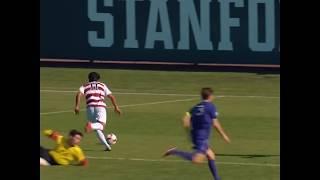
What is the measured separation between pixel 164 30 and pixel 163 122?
632 inches

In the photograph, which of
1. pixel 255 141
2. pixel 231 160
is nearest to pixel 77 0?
pixel 255 141

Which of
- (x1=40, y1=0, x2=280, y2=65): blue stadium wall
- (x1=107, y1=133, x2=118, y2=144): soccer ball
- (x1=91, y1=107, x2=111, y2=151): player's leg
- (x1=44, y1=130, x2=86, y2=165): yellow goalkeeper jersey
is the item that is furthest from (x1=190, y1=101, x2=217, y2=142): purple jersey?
(x1=40, y1=0, x2=280, y2=65): blue stadium wall

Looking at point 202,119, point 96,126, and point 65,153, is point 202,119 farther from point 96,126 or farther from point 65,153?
point 96,126

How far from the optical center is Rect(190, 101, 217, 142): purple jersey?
17156 millimetres

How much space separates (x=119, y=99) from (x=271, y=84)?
6.86 meters

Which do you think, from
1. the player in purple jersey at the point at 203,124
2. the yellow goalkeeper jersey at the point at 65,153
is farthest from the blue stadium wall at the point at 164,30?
the player in purple jersey at the point at 203,124

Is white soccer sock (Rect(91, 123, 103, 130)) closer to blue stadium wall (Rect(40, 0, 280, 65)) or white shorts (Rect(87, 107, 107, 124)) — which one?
white shorts (Rect(87, 107, 107, 124))

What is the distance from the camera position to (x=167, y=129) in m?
25.6

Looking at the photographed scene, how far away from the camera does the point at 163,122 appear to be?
2700 centimetres

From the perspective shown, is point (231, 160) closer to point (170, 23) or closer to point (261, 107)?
point (261, 107)

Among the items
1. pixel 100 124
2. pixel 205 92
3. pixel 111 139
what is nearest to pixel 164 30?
pixel 111 139
